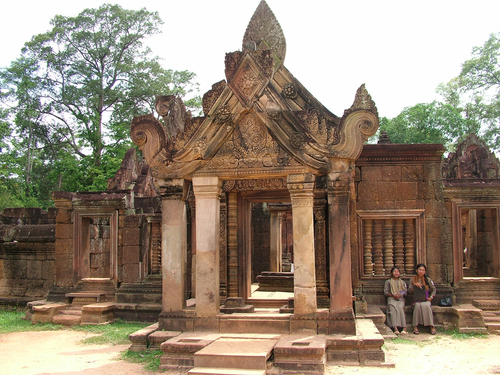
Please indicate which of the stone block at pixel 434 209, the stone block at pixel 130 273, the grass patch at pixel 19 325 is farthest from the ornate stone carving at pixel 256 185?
the grass patch at pixel 19 325

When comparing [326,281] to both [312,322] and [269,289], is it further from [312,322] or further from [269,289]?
[269,289]

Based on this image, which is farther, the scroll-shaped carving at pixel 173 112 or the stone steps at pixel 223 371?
the scroll-shaped carving at pixel 173 112

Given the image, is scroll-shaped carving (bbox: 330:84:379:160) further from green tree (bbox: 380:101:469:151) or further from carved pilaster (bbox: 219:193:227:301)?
green tree (bbox: 380:101:469:151)

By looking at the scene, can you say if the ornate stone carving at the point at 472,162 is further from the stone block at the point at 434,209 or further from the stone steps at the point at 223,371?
the stone steps at the point at 223,371

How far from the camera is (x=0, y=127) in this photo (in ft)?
72.8

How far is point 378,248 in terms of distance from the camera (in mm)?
9922

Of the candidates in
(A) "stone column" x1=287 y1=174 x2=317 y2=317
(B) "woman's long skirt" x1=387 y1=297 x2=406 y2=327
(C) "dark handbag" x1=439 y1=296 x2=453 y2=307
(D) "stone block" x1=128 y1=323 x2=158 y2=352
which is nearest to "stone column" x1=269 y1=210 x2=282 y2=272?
(B) "woman's long skirt" x1=387 y1=297 x2=406 y2=327

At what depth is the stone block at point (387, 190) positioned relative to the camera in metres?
9.86

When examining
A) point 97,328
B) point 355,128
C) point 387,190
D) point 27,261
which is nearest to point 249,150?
point 355,128

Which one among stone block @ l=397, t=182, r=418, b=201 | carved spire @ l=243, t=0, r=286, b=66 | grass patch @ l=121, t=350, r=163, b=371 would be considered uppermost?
carved spire @ l=243, t=0, r=286, b=66

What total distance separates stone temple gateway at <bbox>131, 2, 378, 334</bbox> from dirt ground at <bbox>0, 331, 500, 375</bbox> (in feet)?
3.22

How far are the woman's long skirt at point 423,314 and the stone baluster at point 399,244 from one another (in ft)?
3.03

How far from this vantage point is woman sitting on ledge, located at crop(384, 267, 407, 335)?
357 inches

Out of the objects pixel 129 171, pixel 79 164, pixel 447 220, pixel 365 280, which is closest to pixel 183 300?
pixel 365 280
